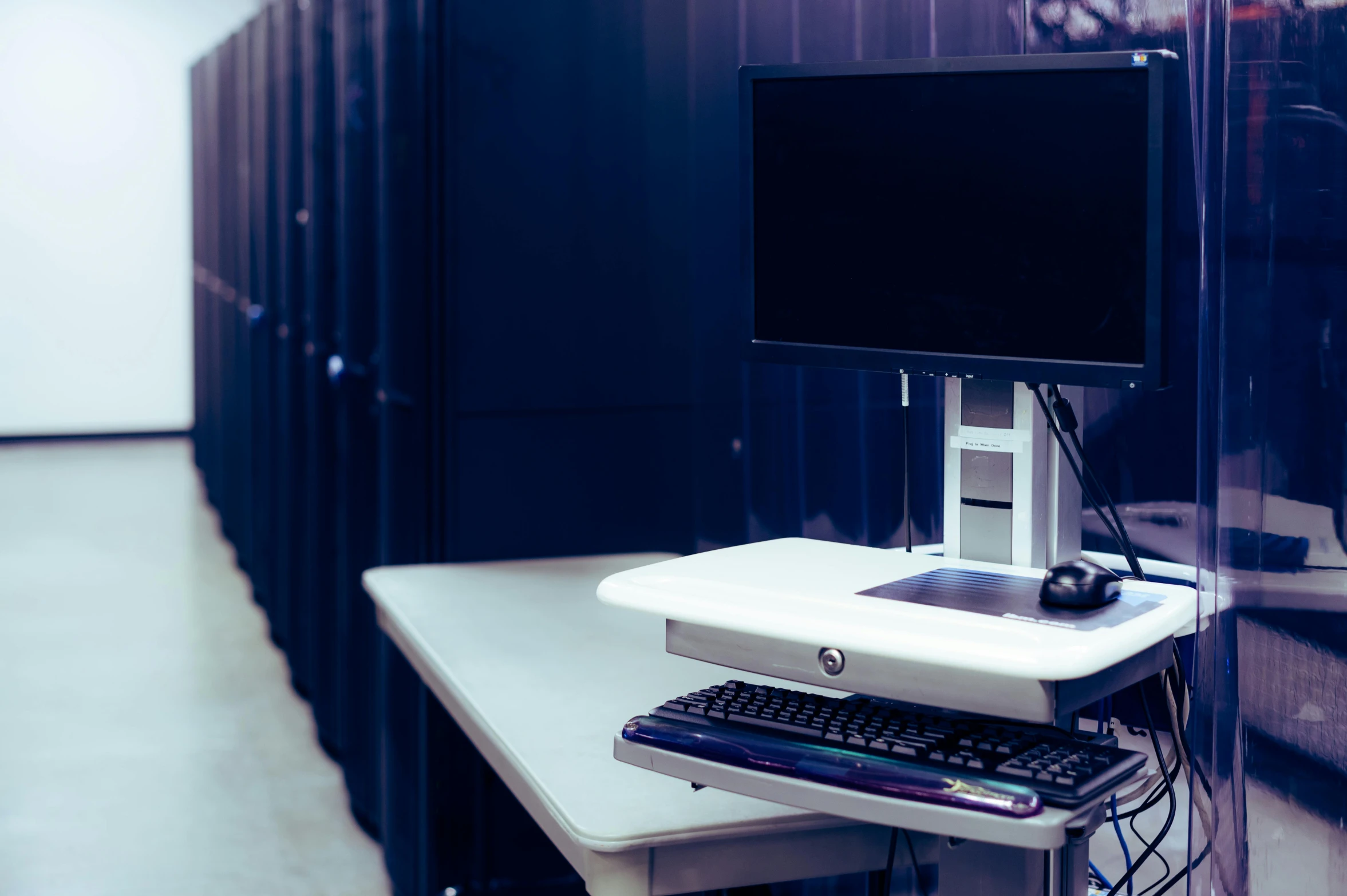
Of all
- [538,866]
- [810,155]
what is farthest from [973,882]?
[538,866]

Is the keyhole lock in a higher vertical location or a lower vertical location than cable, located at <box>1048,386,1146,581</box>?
lower

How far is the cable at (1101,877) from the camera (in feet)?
4.71

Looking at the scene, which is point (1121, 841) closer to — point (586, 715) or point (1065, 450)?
point (1065, 450)

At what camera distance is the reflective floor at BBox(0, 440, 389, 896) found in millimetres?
2902

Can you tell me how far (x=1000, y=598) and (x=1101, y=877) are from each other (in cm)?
47

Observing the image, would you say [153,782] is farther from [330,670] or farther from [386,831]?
[386,831]

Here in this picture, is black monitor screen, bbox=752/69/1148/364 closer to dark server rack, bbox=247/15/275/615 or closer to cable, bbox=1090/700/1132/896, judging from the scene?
cable, bbox=1090/700/1132/896

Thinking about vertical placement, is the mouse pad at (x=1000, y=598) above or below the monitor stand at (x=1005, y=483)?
below

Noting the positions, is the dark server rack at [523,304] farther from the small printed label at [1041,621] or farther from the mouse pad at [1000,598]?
the small printed label at [1041,621]

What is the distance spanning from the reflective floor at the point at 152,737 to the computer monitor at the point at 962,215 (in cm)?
189

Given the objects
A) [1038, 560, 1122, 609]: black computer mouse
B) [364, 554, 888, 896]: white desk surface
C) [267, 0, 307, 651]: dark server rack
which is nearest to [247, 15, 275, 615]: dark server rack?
[267, 0, 307, 651]: dark server rack

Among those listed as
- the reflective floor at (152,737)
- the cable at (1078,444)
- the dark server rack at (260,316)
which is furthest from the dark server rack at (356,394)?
the cable at (1078,444)

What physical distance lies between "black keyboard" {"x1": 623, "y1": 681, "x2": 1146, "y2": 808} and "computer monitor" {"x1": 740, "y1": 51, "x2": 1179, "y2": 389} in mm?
303

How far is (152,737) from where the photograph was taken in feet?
12.0
